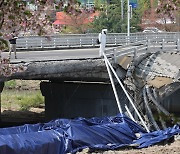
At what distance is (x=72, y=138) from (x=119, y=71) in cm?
671

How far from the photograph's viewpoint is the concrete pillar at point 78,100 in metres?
23.3

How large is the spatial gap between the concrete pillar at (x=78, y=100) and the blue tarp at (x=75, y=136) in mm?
4099

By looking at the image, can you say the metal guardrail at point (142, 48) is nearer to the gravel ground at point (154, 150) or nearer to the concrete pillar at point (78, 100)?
the concrete pillar at point (78, 100)

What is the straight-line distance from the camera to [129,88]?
21672 mm

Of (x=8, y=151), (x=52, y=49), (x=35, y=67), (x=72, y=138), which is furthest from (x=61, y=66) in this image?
(x=52, y=49)

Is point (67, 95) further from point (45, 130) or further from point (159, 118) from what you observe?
point (45, 130)

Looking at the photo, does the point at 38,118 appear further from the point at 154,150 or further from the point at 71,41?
the point at 154,150

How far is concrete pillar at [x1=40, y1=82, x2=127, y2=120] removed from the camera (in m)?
23.3

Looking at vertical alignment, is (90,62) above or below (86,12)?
below

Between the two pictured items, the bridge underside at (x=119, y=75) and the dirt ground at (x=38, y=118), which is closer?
the dirt ground at (x=38, y=118)

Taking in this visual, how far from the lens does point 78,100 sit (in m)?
25.3

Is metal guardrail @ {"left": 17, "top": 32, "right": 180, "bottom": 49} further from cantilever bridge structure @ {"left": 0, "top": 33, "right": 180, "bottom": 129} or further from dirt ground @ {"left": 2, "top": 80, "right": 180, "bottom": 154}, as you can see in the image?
A: cantilever bridge structure @ {"left": 0, "top": 33, "right": 180, "bottom": 129}

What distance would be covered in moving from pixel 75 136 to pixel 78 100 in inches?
363

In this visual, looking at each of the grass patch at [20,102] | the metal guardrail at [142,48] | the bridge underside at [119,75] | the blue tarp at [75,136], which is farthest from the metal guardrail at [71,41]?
the blue tarp at [75,136]
